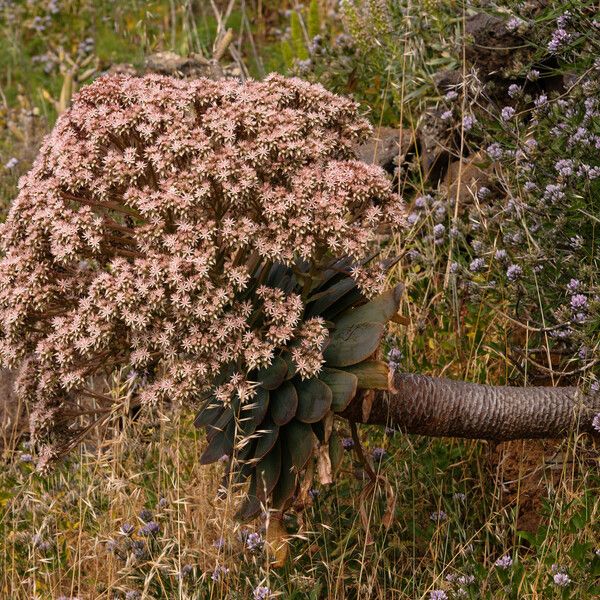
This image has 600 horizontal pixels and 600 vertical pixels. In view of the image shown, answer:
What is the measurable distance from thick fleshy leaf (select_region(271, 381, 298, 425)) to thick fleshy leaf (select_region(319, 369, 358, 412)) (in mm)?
111

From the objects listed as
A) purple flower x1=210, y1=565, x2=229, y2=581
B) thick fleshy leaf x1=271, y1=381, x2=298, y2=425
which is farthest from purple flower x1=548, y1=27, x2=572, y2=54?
purple flower x1=210, y1=565, x2=229, y2=581

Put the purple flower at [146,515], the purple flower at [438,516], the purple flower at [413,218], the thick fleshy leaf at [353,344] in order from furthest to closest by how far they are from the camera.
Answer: the purple flower at [413,218] → the purple flower at [438,516] → the purple flower at [146,515] → the thick fleshy leaf at [353,344]

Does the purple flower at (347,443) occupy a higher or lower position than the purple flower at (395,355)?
lower

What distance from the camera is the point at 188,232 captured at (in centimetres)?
326

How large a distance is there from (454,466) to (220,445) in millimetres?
1070

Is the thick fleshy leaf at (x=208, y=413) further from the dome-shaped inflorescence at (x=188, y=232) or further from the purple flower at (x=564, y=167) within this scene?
the purple flower at (x=564, y=167)

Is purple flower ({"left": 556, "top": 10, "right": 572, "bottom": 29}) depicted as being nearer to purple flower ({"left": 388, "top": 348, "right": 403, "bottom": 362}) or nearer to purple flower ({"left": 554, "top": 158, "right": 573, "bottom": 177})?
purple flower ({"left": 554, "top": 158, "right": 573, "bottom": 177})

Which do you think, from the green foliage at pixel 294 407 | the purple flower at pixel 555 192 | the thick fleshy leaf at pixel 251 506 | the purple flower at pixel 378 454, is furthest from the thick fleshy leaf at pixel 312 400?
the purple flower at pixel 555 192

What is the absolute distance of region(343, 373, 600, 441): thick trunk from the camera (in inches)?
142

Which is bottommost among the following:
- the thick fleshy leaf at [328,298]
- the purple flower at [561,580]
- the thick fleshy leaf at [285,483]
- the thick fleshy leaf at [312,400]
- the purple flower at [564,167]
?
the purple flower at [561,580]

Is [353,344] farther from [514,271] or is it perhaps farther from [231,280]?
[514,271]

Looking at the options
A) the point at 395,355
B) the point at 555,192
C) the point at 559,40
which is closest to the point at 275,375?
the point at 395,355

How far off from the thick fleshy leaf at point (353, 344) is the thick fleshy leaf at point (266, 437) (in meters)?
0.28

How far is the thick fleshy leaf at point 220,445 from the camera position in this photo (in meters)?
3.59
